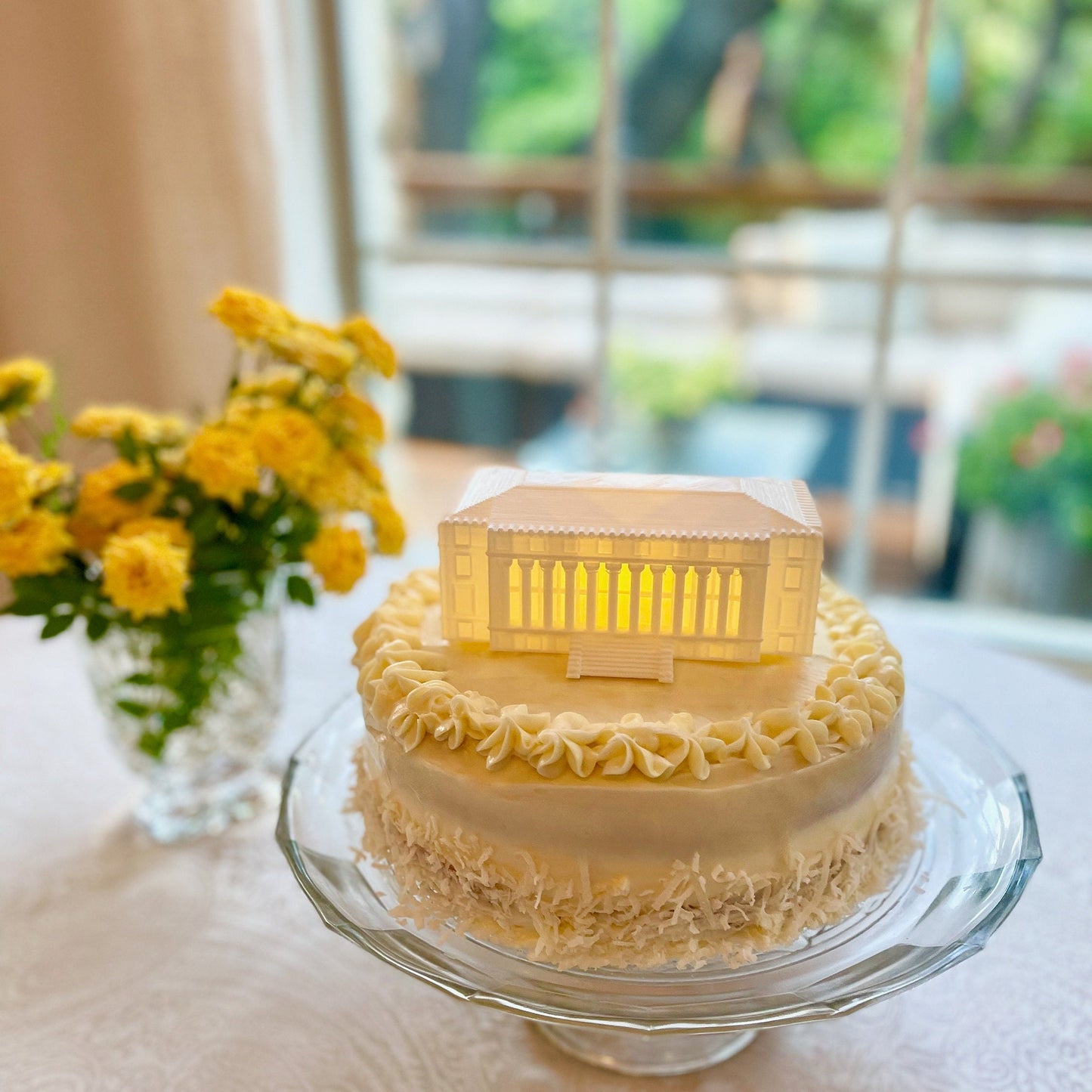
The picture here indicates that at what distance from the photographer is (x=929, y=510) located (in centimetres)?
279

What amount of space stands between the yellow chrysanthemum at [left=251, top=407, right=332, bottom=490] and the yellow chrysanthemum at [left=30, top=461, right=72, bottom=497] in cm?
20

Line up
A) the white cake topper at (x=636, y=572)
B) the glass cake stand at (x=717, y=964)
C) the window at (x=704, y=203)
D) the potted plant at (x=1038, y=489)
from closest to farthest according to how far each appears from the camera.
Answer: the glass cake stand at (x=717, y=964) < the white cake topper at (x=636, y=572) < the window at (x=704, y=203) < the potted plant at (x=1038, y=489)

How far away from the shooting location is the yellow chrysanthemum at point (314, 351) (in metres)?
1.14

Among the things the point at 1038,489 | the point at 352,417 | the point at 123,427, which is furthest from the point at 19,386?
the point at 1038,489

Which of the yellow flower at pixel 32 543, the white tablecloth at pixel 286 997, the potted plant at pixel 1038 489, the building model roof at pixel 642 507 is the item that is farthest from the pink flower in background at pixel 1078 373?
the yellow flower at pixel 32 543

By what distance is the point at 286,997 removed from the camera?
1079 millimetres

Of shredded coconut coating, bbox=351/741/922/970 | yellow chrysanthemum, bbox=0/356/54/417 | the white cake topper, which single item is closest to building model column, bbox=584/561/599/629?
the white cake topper

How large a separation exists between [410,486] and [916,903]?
202 centimetres

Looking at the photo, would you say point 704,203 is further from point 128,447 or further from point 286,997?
point 286,997

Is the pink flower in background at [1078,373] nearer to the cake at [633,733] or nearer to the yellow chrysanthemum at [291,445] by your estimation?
the cake at [633,733]

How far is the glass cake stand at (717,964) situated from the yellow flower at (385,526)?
0.24m

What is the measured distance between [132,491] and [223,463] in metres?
0.12

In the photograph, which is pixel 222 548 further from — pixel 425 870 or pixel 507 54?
pixel 507 54

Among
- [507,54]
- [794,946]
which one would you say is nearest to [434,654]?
[794,946]
